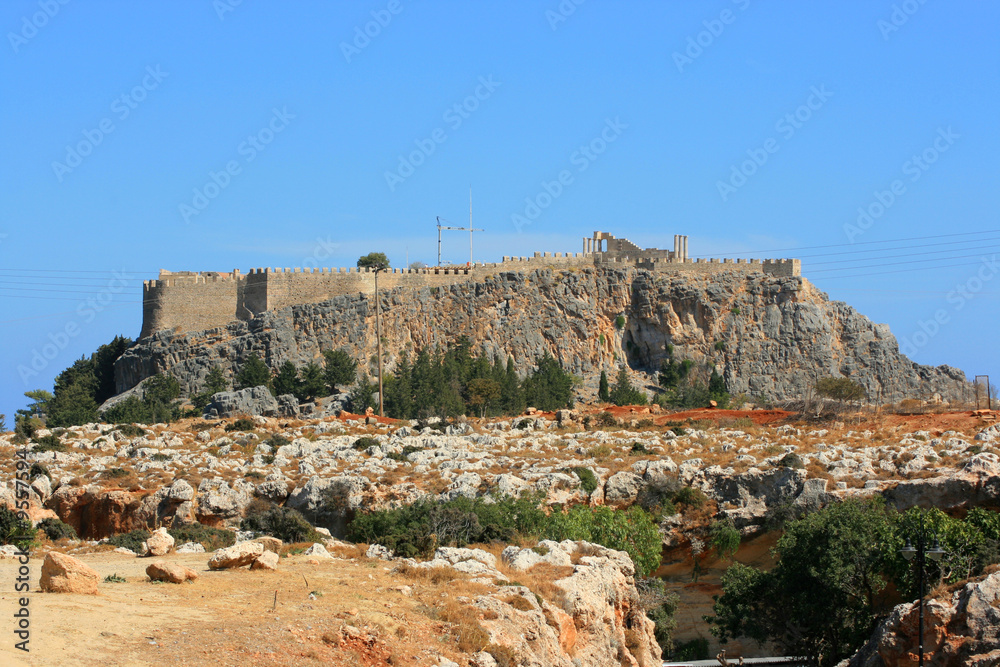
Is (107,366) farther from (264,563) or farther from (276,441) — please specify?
(264,563)

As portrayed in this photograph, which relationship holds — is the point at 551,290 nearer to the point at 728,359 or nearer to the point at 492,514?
the point at 728,359

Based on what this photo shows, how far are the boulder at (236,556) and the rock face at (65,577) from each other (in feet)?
8.31

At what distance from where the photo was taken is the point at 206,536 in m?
20.7

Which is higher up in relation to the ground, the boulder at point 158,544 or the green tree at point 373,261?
the green tree at point 373,261

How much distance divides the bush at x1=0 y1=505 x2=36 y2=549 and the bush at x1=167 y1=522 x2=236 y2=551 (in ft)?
8.22

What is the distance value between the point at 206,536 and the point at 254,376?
3600 centimetres

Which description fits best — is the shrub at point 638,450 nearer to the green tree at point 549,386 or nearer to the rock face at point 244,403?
the green tree at point 549,386

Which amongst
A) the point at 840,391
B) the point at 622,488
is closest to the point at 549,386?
the point at 840,391

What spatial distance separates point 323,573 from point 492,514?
25.7 feet

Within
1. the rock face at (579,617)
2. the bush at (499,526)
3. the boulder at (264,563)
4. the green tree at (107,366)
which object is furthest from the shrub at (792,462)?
the green tree at (107,366)

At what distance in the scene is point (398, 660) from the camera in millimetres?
11422

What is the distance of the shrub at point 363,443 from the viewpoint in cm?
3291

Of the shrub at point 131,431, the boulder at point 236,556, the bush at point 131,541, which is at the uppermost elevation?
the shrub at point 131,431

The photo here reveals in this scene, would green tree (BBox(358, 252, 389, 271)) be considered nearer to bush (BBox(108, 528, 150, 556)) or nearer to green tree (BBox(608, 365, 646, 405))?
green tree (BBox(608, 365, 646, 405))
